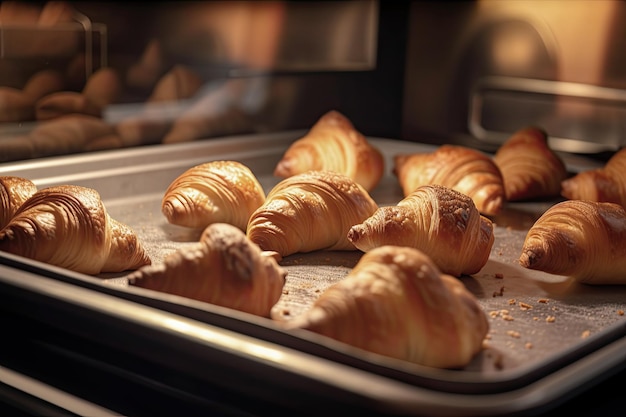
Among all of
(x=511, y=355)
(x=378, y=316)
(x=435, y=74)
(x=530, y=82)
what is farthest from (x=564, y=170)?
(x=378, y=316)

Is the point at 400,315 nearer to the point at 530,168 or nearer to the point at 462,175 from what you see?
the point at 462,175

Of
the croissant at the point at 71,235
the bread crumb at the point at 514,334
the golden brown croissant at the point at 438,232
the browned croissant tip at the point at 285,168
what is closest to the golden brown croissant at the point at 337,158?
the browned croissant tip at the point at 285,168

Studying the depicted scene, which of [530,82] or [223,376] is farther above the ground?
[530,82]

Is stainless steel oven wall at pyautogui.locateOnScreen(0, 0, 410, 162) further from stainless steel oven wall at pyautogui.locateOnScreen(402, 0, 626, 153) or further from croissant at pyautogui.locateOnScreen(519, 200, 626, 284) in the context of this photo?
croissant at pyautogui.locateOnScreen(519, 200, 626, 284)

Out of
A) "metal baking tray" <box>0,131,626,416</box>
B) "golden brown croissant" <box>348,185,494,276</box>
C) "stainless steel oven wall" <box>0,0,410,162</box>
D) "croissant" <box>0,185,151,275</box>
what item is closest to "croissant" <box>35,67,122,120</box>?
"stainless steel oven wall" <box>0,0,410,162</box>

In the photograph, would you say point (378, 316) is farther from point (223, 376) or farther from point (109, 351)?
point (109, 351)

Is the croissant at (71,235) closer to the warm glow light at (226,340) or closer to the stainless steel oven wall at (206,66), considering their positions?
the warm glow light at (226,340)

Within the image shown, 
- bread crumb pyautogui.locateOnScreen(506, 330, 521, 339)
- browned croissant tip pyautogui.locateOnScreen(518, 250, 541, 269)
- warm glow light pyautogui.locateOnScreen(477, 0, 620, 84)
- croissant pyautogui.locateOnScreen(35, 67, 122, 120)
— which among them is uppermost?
warm glow light pyautogui.locateOnScreen(477, 0, 620, 84)

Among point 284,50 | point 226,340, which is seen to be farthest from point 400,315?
point 284,50
